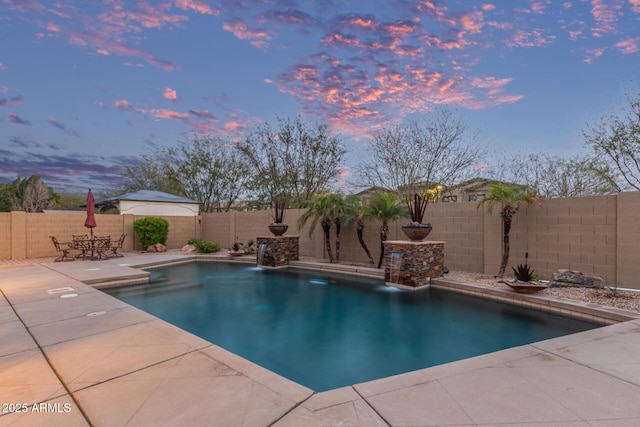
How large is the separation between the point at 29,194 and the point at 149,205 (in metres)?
14.5

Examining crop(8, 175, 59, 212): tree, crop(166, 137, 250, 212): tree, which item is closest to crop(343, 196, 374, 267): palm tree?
crop(166, 137, 250, 212): tree

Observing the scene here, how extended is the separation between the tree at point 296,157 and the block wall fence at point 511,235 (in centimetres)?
607

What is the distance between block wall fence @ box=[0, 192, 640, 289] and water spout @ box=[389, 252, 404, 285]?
6.78 ft

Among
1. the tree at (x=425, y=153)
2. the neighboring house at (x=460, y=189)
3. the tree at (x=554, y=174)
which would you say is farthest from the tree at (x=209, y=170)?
the tree at (x=554, y=174)

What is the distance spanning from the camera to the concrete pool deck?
2080 mm

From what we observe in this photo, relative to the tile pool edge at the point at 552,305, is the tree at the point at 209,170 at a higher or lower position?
higher

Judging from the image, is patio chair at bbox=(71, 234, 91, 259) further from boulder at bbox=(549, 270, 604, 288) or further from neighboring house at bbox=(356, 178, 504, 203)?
boulder at bbox=(549, 270, 604, 288)

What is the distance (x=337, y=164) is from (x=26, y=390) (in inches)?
710

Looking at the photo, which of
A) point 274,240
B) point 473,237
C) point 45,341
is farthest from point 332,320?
point 274,240

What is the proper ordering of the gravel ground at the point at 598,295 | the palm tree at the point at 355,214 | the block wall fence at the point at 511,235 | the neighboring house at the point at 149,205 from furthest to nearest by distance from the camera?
the neighboring house at the point at 149,205, the palm tree at the point at 355,214, the block wall fence at the point at 511,235, the gravel ground at the point at 598,295

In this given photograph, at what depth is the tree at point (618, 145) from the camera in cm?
1011

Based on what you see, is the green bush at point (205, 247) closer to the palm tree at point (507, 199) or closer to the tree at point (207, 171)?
the tree at point (207, 171)

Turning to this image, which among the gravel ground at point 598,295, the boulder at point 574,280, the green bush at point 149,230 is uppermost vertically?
the green bush at point 149,230

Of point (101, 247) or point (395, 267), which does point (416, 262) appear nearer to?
point (395, 267)
